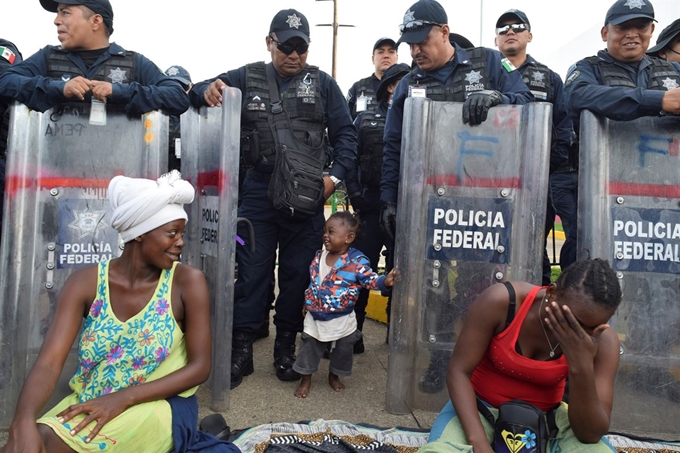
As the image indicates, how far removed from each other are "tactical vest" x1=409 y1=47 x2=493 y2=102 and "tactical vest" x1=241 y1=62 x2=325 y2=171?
0.74 m

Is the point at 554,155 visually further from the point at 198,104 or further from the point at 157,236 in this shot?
the point at 157,236

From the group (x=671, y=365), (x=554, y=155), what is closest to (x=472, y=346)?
(x=671, y=365)

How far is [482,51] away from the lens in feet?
12.9

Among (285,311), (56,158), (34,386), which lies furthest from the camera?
(285,311)

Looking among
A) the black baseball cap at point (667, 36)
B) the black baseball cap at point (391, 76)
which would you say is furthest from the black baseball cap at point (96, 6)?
the black baseball cap at point (667, 36)

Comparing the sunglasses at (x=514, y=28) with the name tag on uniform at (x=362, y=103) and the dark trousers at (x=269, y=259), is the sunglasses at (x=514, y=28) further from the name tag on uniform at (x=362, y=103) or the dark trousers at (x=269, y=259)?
the dark trousers at (x=269, y=259)

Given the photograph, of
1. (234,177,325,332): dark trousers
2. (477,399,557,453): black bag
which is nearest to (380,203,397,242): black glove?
(234,177,325,332): dark trousers

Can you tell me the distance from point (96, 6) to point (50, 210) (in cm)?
120

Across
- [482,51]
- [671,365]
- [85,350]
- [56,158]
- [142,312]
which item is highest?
[482,51]

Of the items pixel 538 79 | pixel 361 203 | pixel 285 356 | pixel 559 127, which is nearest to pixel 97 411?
pixel 285 356

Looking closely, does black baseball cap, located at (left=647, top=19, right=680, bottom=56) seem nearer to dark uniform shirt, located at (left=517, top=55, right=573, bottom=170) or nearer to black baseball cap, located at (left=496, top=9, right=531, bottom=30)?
dark uniform shirt, located at (left=517, top=55, right=573, bottom=170)

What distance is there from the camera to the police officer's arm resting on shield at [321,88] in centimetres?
400

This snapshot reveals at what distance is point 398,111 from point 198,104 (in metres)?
1.29

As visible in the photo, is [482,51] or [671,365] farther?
[482,51]
